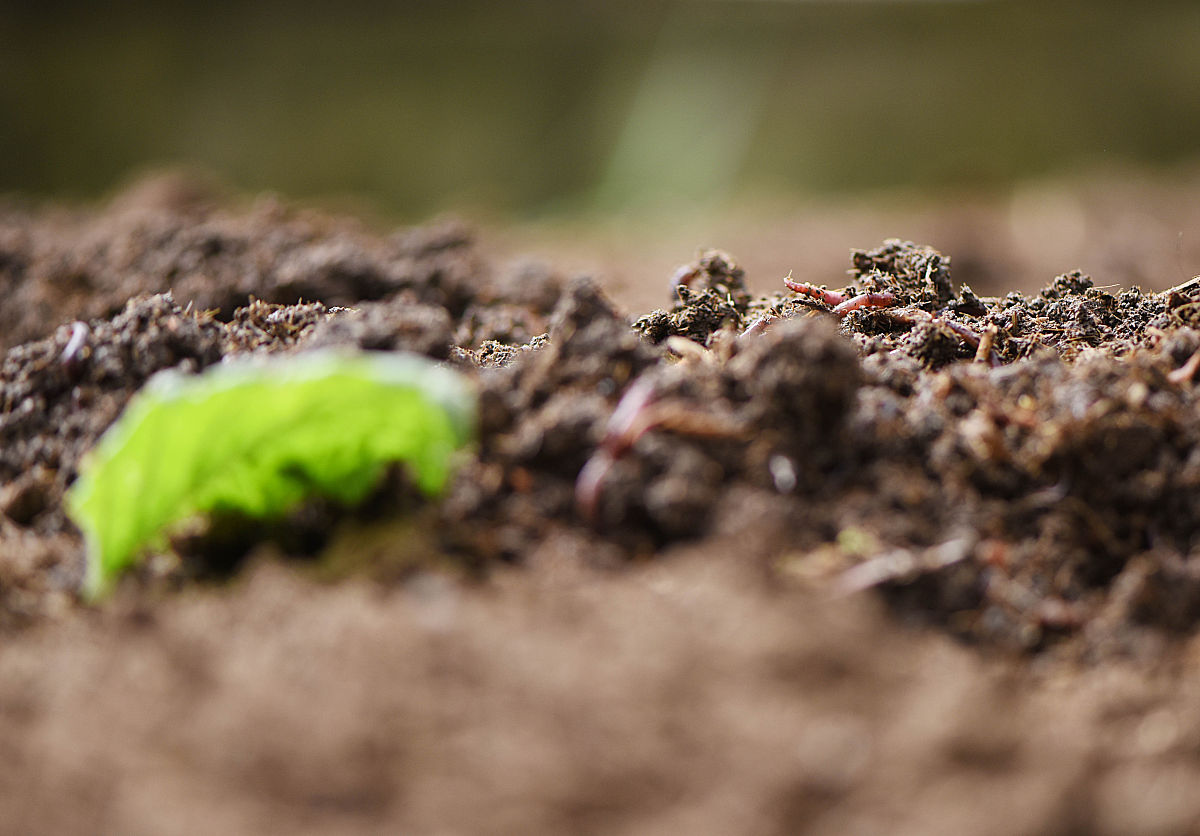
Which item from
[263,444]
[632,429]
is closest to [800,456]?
[632,429]

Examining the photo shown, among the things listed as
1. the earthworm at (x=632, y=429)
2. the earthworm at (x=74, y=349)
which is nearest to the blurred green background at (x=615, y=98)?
the earthworm at (x=74, y=349)

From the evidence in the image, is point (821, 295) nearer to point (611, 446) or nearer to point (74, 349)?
point (611, 446)

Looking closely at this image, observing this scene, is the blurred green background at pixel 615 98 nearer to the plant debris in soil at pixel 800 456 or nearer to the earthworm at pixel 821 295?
the earthworm at pixel 821 295

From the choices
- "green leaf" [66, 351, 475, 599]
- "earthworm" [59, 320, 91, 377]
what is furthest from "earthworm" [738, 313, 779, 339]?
"earthworm" [59, 320, 91, 377]

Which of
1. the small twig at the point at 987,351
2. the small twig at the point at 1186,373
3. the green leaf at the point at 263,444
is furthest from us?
the small twig at the point at 987,351

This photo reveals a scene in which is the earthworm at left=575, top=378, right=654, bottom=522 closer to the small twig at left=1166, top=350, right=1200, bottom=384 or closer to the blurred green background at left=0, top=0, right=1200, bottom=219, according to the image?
the small twig at left=1166, top=350, right=1200, bottom=384

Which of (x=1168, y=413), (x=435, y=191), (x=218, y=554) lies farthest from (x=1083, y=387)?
(x=435, y=191)

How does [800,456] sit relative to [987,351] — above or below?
below

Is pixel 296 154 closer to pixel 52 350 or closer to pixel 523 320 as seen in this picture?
pixel 523 320
